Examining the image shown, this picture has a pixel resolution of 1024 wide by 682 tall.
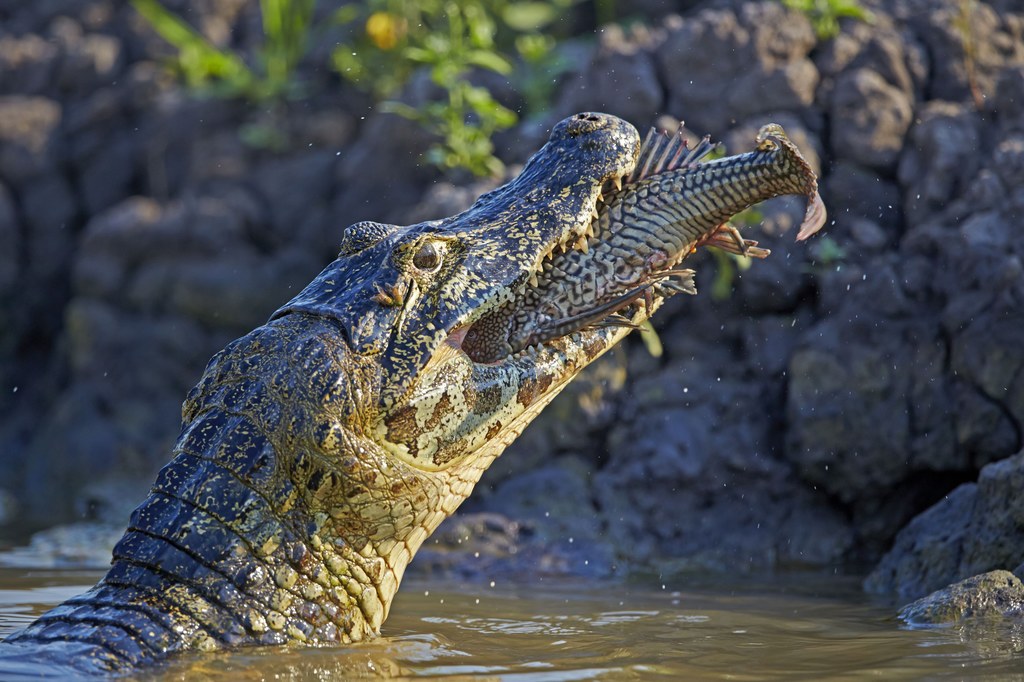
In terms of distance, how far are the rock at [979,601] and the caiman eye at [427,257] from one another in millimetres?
1816

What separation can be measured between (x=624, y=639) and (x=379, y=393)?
115cm

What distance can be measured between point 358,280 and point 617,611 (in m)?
1.70

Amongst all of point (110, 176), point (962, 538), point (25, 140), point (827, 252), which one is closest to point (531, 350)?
point (962, 538)

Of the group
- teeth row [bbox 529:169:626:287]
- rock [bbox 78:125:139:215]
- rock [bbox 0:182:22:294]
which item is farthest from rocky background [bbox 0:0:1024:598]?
teeth row [bbox 529:169:626:287]

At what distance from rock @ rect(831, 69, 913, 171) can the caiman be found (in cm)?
263

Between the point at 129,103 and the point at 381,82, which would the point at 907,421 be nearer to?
the point at 381,82

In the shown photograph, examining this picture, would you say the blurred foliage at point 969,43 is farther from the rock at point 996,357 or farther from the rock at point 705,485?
the rock at point 705,485

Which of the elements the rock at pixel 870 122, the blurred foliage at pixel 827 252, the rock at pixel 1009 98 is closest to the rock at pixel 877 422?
the blurred foliage at pixel 827 252

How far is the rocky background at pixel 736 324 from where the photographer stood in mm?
5547

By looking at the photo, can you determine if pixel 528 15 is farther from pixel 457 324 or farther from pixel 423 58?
pixel 457 324

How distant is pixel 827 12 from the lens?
6656mm

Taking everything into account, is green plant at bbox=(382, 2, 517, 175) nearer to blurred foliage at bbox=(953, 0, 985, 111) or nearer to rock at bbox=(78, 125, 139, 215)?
blurred foliage at bbox=(953, 0, 985, 111)

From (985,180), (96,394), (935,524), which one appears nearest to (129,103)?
(96,394)

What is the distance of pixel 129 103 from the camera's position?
930cm
